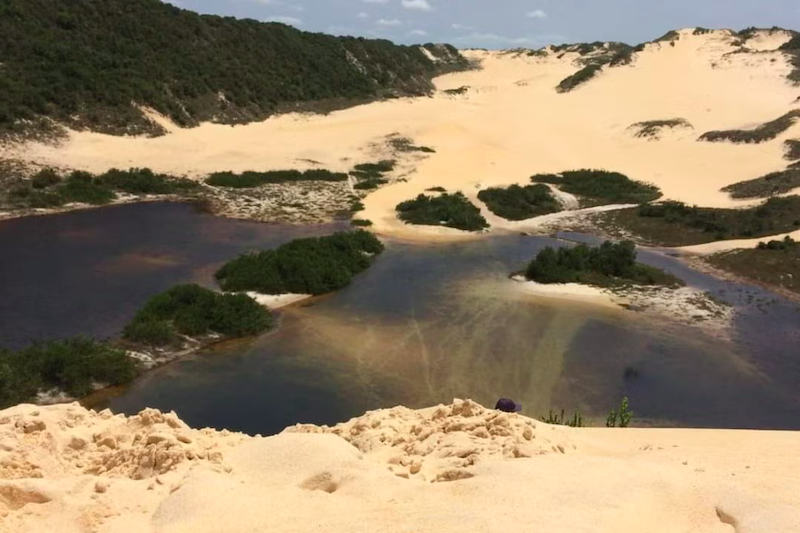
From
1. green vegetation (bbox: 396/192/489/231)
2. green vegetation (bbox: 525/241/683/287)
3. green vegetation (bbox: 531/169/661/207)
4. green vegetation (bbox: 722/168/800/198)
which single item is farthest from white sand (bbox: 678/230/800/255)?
green vegetation (bbox: 396/192/489/231)

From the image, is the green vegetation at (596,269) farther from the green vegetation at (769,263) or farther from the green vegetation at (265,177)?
the green vegetation at (265,177)

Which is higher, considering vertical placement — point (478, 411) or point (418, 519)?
point (418, 519)

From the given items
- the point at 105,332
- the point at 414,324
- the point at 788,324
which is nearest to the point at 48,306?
the point at 105,332

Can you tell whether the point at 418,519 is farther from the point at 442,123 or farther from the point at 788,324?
the point at 442,123

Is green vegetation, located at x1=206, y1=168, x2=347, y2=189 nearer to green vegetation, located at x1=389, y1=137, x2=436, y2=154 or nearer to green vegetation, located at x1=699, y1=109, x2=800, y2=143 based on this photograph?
green vegetation, located at x1=389, y1=137, x2=436, y2=154

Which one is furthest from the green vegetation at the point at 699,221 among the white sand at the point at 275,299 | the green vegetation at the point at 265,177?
the white sand at the point at 275,299

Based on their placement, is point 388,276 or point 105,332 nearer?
point 105,332
